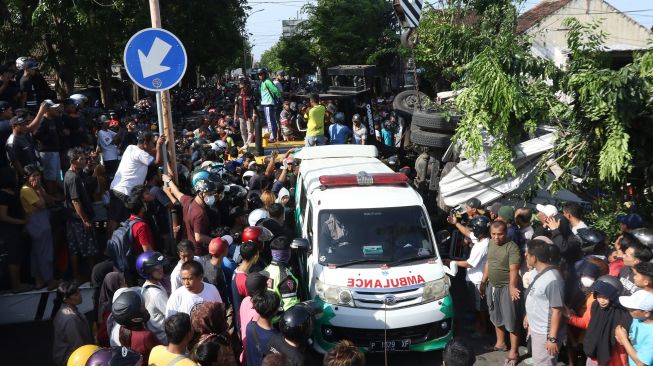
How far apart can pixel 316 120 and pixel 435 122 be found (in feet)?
9.50

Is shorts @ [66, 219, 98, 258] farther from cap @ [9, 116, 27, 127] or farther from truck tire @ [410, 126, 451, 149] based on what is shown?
truck tire @ [410, 126, 451, 149]

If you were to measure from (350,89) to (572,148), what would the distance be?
1003 cm

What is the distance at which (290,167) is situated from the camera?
36.2 ft

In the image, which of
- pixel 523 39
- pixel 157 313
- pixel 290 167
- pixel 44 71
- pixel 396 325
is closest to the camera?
pixel 157 313

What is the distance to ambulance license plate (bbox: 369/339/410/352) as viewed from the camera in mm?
6285

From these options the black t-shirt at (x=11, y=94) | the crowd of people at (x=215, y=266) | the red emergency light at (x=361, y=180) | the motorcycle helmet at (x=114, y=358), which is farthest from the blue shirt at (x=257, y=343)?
the black t-shirt at (x=11, y=94)

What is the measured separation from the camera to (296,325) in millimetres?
4504

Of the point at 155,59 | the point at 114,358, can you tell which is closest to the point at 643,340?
the point at 114,358

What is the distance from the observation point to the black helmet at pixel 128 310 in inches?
180

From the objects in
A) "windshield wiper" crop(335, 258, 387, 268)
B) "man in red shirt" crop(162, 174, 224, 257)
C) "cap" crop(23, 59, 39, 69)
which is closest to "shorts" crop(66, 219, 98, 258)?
"man in red shirt" crop(162, 174, 224, 257)

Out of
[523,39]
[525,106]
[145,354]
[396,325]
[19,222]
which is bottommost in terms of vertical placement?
[396,325]

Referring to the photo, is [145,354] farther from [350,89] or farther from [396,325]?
[350,89]

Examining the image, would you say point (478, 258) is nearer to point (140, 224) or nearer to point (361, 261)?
point (361, 261)

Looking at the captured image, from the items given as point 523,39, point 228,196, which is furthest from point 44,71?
A: point 523,39
